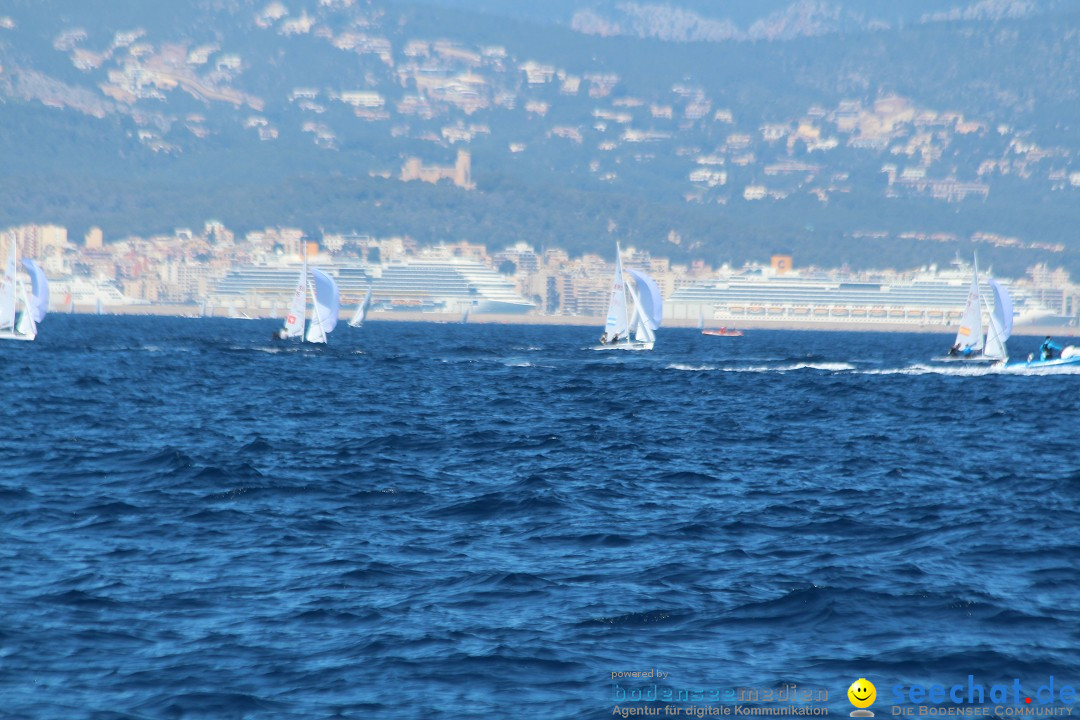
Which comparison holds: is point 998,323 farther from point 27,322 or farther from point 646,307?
point 27,322

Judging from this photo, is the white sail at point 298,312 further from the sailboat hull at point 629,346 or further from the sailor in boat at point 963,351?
the sailor in boat at point 963,351

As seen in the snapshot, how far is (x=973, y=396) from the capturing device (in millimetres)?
43625

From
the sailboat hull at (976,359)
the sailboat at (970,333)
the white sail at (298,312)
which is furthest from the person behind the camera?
the white sail at (298,312)

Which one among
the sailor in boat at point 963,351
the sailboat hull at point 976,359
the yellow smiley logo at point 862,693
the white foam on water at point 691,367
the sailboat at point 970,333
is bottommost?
the white foam on water at point 691,367

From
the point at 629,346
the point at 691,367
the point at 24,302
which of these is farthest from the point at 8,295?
the point at 629,346

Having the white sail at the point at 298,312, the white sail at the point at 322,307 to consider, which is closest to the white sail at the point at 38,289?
the white sail at the point at 298,312

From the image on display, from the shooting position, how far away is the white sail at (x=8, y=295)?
216ft

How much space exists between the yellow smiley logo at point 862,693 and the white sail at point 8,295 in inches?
2290

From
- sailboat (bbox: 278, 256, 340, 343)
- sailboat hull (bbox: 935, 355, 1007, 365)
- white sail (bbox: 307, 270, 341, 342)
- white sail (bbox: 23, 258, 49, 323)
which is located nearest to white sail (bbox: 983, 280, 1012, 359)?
sailboat hull (bbox: 935, 355, 1007, 365)

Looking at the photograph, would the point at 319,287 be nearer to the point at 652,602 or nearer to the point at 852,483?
the point at 852,483

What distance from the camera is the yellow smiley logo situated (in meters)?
11.1

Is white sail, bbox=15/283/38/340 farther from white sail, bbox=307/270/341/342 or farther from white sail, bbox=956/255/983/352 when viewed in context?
white sail, bbox=956/255/983/352

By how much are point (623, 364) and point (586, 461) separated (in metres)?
39.9

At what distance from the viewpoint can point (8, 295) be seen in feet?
222
